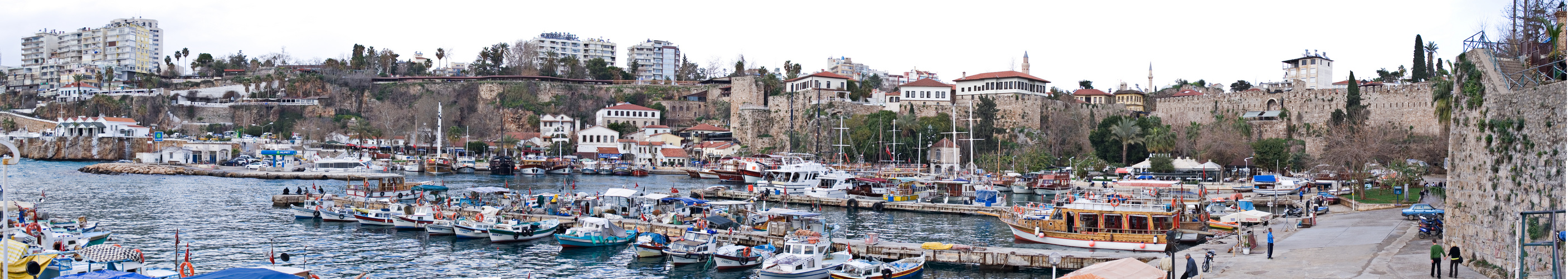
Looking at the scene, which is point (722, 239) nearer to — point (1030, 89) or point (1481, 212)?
point (1481, 212)

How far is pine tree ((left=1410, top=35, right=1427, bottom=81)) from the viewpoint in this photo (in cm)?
5581

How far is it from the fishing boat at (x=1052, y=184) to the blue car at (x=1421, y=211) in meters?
23.0

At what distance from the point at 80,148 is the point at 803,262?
93391 mm

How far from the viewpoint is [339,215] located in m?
34.8

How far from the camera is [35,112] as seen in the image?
112 meters

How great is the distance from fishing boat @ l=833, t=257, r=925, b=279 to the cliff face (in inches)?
3546

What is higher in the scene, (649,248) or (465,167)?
(465,167)

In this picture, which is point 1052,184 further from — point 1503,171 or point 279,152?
point 279,152

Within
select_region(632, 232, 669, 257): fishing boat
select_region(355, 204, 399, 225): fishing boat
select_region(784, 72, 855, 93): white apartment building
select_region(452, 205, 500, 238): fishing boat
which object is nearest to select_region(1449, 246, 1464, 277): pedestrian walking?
select_region(632, 232, 669, 257): fishing boat

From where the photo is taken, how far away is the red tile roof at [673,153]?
8350cm

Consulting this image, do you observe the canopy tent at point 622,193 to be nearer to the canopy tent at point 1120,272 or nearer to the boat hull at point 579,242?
the boat hull at point 579,242

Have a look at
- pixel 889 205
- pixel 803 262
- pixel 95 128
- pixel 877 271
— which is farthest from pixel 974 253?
pixel 95 128

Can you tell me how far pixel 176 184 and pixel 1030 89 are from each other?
178 feet

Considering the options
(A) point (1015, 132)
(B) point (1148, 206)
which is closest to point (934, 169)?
(A) point (1015, 132)
